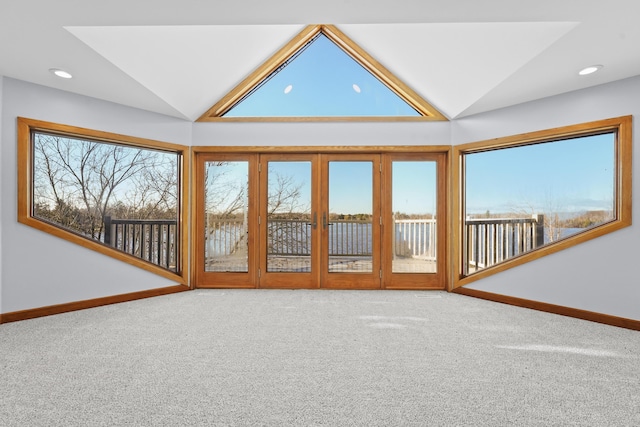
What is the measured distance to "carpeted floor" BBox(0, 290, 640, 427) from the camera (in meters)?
1.59

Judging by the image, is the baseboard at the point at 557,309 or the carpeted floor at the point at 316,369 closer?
the carpeted floor at the point at 316,369

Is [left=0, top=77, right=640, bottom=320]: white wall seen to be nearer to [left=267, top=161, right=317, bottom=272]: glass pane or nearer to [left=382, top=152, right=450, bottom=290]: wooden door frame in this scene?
[left=382, top=152, right=450, bottom=290]: wooden door frame

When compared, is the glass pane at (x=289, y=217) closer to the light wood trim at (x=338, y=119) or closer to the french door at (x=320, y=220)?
the french door at (x=320, y=220)

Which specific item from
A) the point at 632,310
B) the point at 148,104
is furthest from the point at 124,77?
the point at 632,310

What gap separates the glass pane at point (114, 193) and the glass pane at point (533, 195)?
4215mm

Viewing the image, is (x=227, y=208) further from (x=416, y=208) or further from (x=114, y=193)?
(x=416, y=208)

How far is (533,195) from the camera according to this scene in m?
3.95

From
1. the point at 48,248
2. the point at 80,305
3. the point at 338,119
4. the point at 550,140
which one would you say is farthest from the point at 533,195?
the point at 48,248

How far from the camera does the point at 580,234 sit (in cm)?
332

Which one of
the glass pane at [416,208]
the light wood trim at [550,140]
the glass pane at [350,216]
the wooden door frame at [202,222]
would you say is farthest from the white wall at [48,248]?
the light wood trim at [550,140]

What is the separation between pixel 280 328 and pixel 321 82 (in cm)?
325

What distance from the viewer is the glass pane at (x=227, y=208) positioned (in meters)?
4.50

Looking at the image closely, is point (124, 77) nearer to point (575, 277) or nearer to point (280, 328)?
point (280, 328)

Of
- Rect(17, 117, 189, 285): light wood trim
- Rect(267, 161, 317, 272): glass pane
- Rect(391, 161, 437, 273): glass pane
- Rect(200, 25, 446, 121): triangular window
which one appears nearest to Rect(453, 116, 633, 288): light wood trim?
Rect(391, 161, 437, 273): glass pane
